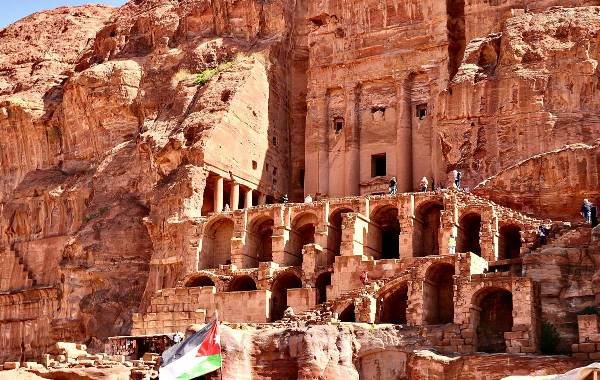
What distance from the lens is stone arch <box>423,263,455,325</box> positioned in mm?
48969

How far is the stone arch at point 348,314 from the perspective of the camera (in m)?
50.0

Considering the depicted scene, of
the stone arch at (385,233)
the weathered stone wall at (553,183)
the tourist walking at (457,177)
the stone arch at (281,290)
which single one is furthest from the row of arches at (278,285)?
the weathered stone wall at (553,183)

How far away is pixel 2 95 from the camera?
7575 centimetres

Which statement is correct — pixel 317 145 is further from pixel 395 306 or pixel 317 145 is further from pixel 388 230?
pixel 395 306

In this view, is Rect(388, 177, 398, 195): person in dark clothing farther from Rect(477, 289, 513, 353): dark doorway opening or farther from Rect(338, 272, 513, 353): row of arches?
Rect(477, 289, 513, 353): dark doorway opening

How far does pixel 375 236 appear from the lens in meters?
57.0

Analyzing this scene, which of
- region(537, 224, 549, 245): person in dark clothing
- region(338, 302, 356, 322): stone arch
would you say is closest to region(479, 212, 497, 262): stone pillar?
region(537, 224, 549, 245): person in dark clothing

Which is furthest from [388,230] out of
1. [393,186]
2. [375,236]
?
[393,186]

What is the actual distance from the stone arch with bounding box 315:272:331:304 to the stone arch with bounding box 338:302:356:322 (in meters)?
3.72

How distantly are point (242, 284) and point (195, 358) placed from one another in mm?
18354

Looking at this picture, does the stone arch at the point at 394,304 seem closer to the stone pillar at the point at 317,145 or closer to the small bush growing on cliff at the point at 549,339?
the small bush growing on cliff at the point at 549,339

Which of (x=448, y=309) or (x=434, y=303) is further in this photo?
(x=448, y=309)

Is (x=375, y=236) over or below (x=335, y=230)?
below

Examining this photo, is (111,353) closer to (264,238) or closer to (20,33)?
(264,238)
